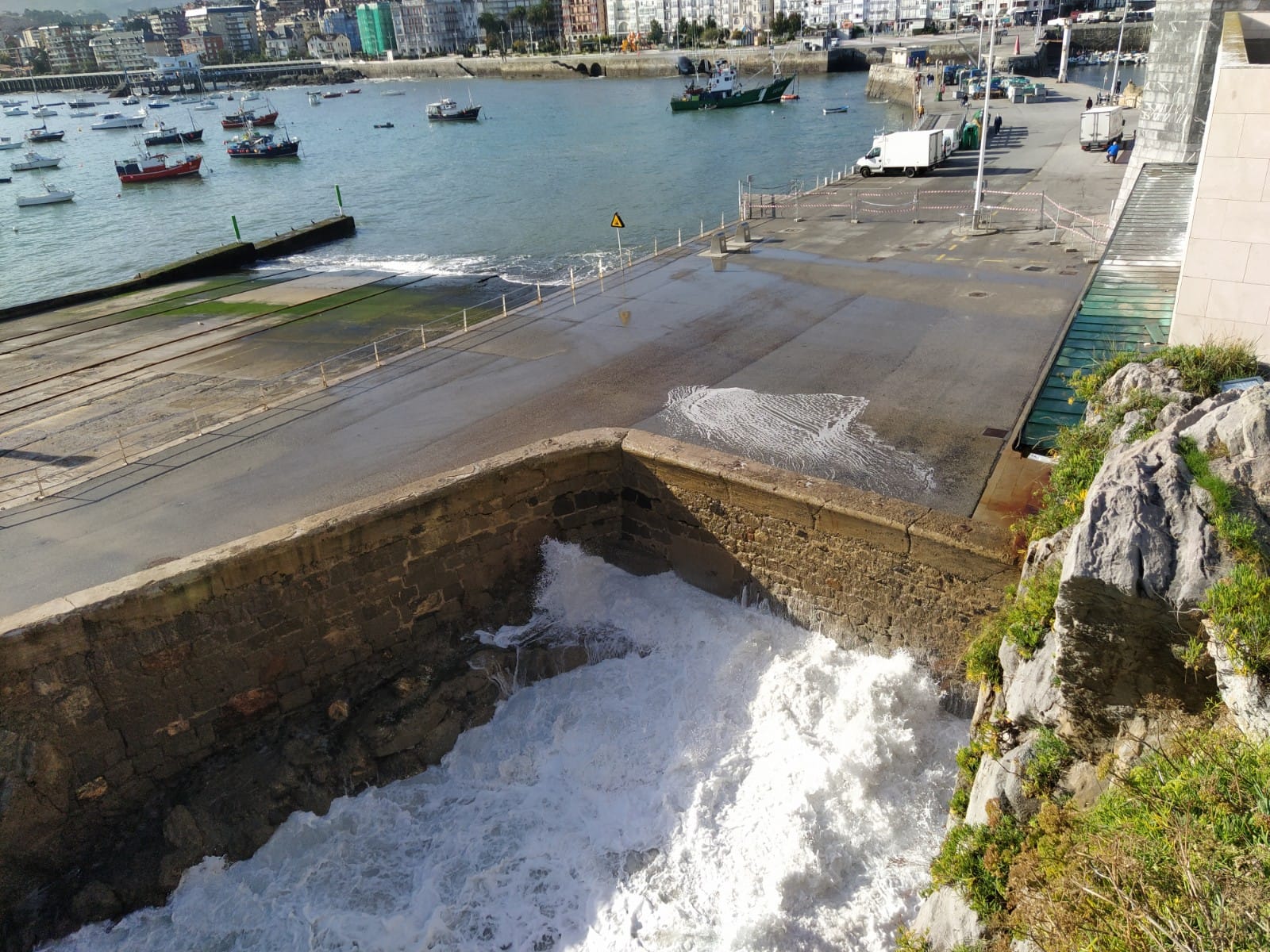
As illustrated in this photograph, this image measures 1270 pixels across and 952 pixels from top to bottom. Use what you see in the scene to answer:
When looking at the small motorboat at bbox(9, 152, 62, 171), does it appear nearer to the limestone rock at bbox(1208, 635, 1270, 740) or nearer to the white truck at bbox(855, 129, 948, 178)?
the white truck at bbox(855, 129, 948, 178)

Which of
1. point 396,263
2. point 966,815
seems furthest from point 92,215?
point 966,815

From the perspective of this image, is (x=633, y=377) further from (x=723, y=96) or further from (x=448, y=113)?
(x=448, y=113)

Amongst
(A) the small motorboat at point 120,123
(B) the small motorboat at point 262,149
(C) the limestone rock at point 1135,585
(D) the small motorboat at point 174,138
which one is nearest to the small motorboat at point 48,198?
(B) the small motorboat at point 262,149

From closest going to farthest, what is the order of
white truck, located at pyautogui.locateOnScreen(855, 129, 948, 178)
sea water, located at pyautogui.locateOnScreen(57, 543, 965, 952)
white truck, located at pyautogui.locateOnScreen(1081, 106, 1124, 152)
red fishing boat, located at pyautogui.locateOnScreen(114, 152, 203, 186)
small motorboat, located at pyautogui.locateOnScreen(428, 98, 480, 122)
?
sea water, located at pyautogui.locateOnScreen(57, 543, 965, 952) → white truck, located at pyautogui.locateOnScreen(855, 129, 948, 178) → white truck, located at pyautogui.locateOnScreen(1081, 106, 1124, 152) → red fishing boat, located at pyautogui.locateOnScreen(114, 152, 203, 186) → small motorboat, located at pyautogui.locateOnScreen(428, 98, 480, 122)

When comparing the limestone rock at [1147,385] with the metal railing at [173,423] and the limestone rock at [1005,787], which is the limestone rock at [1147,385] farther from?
the metal railing at [173,423]

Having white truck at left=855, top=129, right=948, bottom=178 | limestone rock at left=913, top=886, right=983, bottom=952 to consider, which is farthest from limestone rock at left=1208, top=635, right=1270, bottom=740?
white truck at left=855, top=129, right=948, bottom=178
